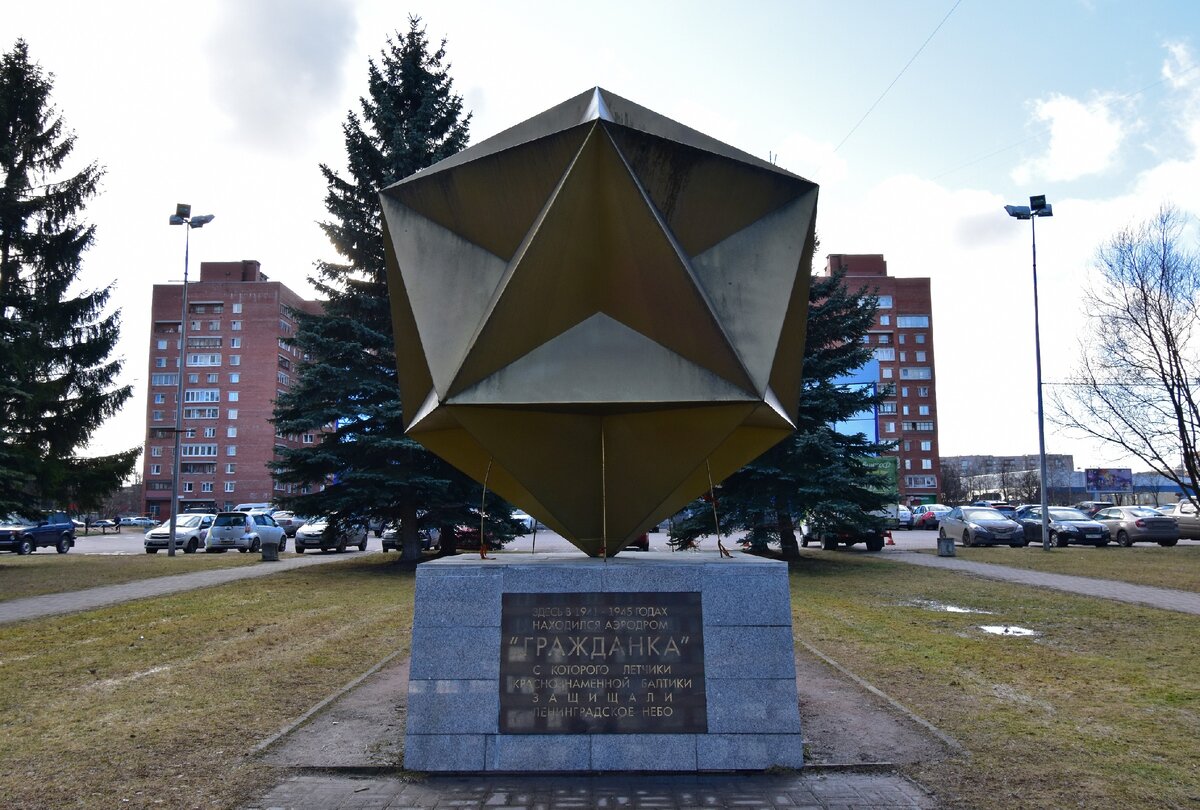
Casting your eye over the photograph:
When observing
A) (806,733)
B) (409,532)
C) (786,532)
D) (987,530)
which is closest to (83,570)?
(409,532)

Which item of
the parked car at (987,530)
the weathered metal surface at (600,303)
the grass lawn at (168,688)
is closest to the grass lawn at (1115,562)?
the parked car at (987,530)

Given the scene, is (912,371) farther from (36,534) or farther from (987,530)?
(36,534)

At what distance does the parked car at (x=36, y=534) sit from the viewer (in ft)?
101

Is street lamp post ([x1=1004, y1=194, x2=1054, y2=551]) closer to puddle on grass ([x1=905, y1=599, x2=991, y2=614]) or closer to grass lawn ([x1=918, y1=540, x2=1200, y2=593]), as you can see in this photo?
grass lawn ([x1=918, y1=540, x2=1200, y2=593])

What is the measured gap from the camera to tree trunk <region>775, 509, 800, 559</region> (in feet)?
67.2

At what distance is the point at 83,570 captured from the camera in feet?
71.8

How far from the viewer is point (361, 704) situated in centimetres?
728

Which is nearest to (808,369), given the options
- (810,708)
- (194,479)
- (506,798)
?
(810,708)

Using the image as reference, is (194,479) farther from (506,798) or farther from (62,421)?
(506,798)

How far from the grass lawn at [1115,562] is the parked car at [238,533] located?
2417cm

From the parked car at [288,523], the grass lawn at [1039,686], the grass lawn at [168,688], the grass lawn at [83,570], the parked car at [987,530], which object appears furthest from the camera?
the parked car at [288,523]

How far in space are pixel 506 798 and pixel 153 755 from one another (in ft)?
8.85

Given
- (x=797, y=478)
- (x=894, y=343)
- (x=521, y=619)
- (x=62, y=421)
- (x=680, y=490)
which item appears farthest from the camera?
(x=894, y=343)

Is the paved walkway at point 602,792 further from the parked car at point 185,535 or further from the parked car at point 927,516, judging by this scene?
the parked car at point 927,516
